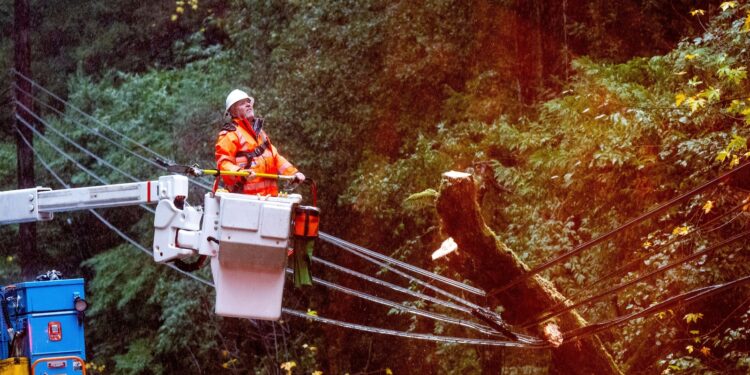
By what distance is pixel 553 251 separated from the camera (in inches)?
461

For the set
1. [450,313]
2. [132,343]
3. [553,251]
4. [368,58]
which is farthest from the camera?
[132,343]

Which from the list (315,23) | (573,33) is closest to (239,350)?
(315,23)

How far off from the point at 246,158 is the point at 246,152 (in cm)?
5

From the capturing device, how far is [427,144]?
15.5 m

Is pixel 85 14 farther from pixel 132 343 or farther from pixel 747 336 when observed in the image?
pixel 747 336

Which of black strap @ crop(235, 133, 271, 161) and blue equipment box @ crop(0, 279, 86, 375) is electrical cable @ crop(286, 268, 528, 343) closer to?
black strap @ crop(235, 133, 271, 161)

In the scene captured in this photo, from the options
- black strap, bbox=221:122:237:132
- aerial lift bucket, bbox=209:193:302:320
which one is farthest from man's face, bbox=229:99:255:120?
aerial lift bucket, bbox=209:193:302:320

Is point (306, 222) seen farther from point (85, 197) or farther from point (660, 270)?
point (85, 197)

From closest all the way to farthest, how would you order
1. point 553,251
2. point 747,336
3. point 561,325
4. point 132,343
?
point 561,325, point 747,336, point 553,251, point 132,343

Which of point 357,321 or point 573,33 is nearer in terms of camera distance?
point 573,33

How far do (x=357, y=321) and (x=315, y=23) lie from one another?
6.12 meters

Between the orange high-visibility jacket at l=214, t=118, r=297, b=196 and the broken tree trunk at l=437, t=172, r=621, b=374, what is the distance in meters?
1.45

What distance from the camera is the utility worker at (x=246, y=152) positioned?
8.05 meters

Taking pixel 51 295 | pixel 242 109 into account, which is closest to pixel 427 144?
pixel 242 109
